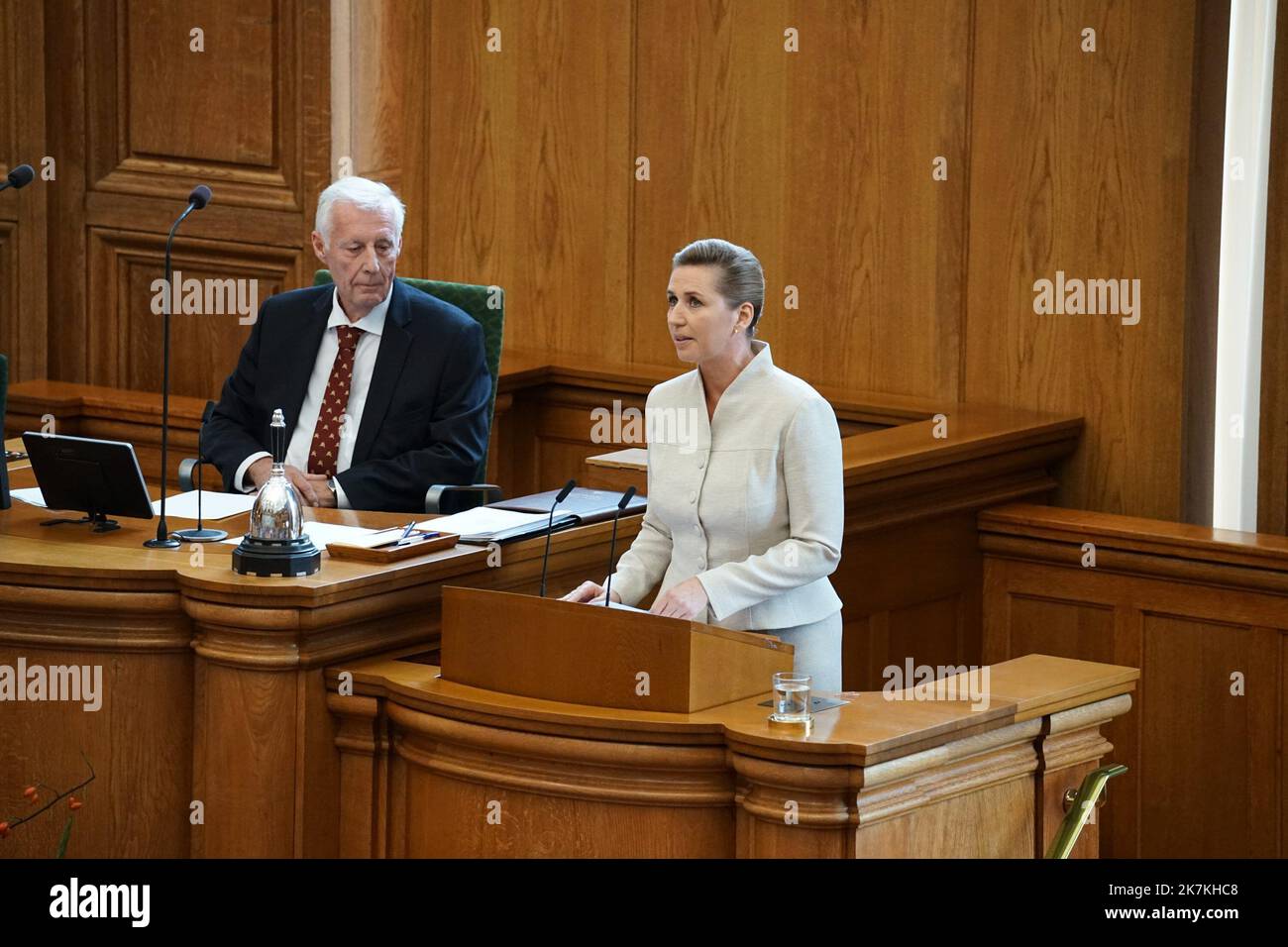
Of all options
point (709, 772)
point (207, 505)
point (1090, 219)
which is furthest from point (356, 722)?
point (1090, 219)

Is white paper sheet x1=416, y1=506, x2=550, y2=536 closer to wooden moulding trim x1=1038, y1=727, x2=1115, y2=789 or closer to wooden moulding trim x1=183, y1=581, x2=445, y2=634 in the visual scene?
wooden moulding trim x1=183, y1=581, x2=445, y2=634

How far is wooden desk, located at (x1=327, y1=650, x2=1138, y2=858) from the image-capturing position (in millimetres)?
3062

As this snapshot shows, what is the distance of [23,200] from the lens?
6.82m

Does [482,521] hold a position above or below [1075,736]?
above

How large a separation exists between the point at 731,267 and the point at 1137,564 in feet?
5.82

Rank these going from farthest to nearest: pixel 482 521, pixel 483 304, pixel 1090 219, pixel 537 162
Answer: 1. pixel 537 162
2. pixel 1090 219
3. pixel 483 304
4. pixel 482 521

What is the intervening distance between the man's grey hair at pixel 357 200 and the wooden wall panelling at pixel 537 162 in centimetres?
173

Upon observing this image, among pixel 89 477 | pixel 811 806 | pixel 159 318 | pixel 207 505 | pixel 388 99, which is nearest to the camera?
pixel 811 806

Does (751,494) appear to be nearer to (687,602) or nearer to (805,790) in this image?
(687,602)

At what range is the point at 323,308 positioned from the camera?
15.5 ft

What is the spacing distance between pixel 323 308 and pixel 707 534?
4.85 feet

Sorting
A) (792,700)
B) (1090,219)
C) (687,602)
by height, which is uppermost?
(1090,219)
